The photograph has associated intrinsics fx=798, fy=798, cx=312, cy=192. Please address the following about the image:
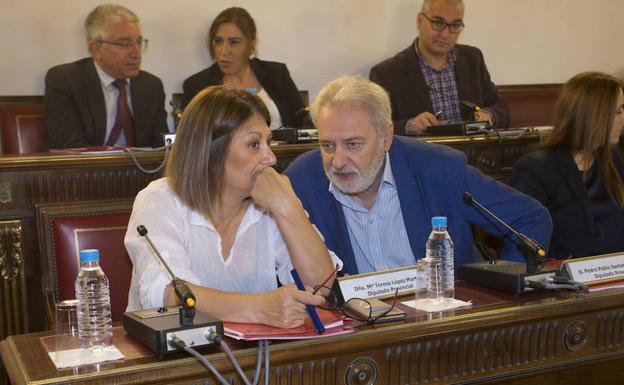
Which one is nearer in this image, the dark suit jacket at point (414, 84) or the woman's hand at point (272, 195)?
the woman's hand at point (272, 195)

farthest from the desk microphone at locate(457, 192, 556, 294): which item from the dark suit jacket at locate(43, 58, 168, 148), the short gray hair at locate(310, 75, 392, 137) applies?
the dark suit jacket at locate(43, 58, 168, 148)

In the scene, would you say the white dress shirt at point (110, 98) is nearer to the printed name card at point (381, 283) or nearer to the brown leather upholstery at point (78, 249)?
the brown leather upholstery at point (78, 249)

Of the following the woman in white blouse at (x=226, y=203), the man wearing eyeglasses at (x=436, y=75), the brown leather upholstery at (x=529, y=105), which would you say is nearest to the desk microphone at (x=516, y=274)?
the woman in white blouse at (x=226, y=203)

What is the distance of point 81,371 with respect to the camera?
4.62 feet

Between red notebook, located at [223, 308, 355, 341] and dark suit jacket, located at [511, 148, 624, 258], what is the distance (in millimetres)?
1799

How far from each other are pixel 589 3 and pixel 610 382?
194 inches

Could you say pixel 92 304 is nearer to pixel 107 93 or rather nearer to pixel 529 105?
pixel 107 93

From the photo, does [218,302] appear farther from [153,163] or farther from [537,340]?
[153,163]

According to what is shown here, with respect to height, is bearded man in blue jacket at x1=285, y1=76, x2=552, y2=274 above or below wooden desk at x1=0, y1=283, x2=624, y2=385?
above

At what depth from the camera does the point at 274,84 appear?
4.74m

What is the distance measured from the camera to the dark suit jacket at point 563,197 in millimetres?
3250

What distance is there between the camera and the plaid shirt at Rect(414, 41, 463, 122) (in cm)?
489

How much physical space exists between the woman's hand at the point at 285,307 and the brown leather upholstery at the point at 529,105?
13.7 feet

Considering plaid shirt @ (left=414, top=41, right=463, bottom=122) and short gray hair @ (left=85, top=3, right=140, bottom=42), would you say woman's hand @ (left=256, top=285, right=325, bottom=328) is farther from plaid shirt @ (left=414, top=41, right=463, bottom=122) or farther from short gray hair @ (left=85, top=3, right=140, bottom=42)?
plaid shirt @ (left=414, top=41, right=463, bottom=122)
